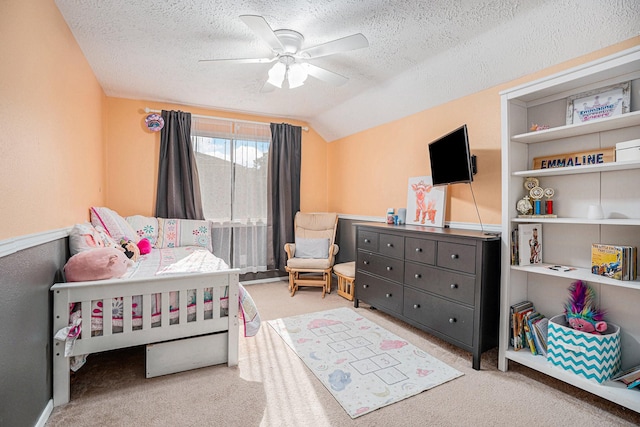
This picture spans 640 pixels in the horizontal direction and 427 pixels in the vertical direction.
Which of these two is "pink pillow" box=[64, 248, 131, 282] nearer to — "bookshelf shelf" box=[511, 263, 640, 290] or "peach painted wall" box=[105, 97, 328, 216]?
"peach painted wall" box=[105, 97, 328, 216]

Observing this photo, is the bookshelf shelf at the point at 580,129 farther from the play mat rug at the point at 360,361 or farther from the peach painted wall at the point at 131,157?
the peach painted wall at the point at 131,157

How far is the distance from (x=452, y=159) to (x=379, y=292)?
57.6 inches

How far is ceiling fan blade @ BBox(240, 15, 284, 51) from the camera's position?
1.82m

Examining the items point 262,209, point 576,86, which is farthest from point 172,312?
point 576,86

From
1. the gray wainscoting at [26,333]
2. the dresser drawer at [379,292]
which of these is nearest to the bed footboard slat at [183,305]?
the gray wainscoting at [26,333]

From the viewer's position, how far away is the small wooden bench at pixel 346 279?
3.67m

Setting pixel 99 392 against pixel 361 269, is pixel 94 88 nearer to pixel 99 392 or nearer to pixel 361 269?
pixel 99 392

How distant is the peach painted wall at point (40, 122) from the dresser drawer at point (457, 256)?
2.59 metres

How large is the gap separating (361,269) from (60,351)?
8.41ft

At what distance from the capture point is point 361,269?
3.42 meters

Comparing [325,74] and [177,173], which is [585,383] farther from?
[177,173]

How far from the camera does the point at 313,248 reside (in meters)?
4.19

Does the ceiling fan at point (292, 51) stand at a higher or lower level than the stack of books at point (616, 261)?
higher

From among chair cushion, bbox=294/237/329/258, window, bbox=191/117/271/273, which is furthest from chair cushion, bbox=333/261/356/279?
window, bbox=191/117/271/273
